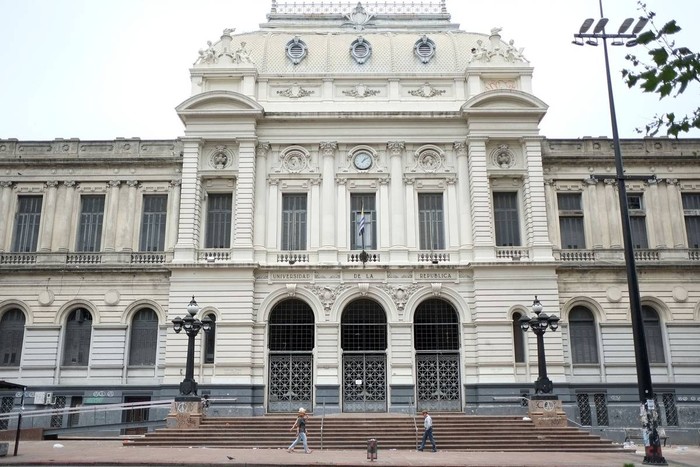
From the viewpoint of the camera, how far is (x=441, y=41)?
119 feet

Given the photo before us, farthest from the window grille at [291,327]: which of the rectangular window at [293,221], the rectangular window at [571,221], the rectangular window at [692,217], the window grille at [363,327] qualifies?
the rectangular window at [692,217]

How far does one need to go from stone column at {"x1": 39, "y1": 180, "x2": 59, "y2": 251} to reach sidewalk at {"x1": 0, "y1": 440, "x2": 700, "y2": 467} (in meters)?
12.6

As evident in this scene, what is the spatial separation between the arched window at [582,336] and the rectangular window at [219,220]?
17.5 m

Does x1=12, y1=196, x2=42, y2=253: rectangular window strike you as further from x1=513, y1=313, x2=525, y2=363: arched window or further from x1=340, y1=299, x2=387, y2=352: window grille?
x1=513, y1=313, x2=525, y2=363: arched window

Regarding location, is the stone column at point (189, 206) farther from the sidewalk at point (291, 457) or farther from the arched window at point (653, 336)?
the arched window at point (653, 336)

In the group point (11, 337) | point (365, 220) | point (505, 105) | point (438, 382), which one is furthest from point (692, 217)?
point (11, 337)

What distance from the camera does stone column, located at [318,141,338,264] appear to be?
3142 centimetres

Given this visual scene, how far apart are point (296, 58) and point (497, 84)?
423 inches

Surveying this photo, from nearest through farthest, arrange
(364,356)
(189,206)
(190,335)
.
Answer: (190,335)
(364,356)
(189,206)

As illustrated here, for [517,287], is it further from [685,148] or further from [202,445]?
[202,445]

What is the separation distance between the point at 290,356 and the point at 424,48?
1794 cm

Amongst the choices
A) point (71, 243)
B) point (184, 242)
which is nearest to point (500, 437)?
point (184, 242)

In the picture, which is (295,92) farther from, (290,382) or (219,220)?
(290,382)

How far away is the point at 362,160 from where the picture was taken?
33156 millimetres
